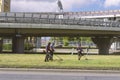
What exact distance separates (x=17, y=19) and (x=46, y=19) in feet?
16.5

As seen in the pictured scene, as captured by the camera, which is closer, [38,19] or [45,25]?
[45,25]

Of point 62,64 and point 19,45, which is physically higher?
point 19,45

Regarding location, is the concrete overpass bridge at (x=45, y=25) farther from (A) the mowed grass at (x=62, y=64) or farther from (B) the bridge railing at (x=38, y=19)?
(A) the mowed grass at (x=62, y=64)

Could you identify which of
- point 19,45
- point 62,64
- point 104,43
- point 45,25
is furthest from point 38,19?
point 62,64

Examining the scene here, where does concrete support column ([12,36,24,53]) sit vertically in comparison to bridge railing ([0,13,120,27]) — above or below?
below

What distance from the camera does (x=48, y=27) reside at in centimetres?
6475

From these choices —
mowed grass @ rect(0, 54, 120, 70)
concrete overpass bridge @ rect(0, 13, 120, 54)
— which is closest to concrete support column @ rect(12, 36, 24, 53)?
concrete overpass bridge @ rect(0, 13, 120, 54)

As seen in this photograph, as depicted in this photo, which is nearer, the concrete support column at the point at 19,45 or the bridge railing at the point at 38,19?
the bridge railing at the point at 38,19

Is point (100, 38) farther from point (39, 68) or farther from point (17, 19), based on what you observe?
point (39, 68)

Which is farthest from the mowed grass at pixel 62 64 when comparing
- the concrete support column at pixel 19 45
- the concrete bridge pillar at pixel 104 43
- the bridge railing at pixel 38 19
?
the concrete bridge pillar at pixel 104 43

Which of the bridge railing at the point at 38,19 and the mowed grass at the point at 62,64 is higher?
the bridge railing at the point at 38,19

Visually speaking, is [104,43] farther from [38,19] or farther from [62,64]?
[62,64]

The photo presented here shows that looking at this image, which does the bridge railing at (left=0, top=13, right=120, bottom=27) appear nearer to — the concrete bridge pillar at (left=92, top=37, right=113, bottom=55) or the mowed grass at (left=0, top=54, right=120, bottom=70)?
the concrete bridge pillar at (left=92, top=37, right=113, bottom=55)

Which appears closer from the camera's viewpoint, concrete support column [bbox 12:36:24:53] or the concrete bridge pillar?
concrete support column [bbox 12:36:24:53]
